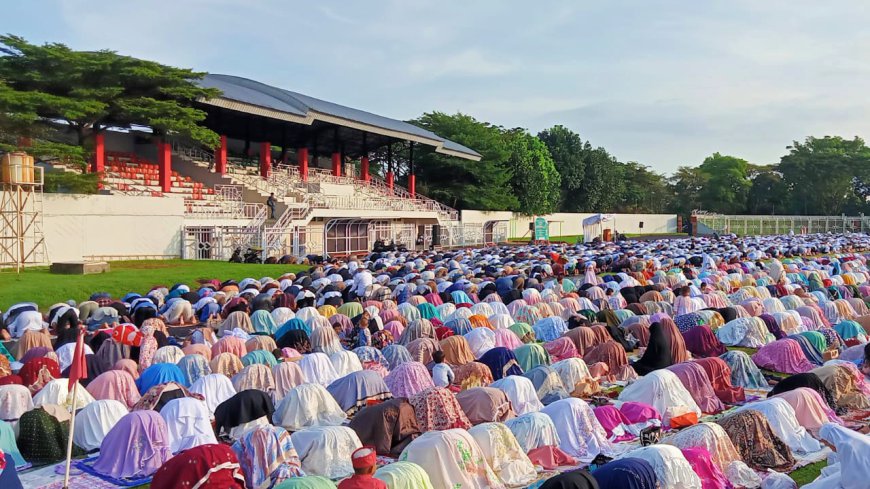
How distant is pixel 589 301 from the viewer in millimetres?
18625

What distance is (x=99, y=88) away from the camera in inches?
1198

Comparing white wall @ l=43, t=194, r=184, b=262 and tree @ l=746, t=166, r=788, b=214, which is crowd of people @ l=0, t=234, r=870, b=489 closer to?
white wall @ l=43, t=194, r=184, b=262

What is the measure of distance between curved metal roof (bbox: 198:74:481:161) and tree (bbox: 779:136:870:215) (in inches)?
1810

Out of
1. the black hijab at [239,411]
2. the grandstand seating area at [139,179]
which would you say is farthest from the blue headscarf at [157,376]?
the grandstand seating area at [139,179]

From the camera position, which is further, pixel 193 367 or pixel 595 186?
pixel 595 186

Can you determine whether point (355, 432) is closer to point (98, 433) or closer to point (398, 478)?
point (398, 478)

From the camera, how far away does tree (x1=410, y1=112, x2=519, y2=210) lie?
5684 centimetres

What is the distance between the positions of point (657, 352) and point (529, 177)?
48.7 metres

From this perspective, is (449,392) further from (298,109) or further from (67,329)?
(298,109)

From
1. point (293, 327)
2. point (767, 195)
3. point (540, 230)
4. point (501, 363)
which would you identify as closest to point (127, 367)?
point (293, 327)

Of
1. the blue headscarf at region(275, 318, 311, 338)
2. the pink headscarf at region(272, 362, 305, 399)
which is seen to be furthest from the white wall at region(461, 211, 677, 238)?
the pink headscarf at region(272, 362, 305, 399)

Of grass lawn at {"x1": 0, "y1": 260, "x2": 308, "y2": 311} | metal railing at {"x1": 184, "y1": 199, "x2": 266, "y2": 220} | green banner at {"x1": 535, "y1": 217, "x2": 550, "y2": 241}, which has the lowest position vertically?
grass lawn at {"x1": 0, "y1": 260, "x2": 308, "y2": 311}

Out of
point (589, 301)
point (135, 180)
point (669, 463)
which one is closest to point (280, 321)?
point (589, 301)

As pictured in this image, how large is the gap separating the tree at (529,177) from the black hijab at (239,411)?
2044 inches
